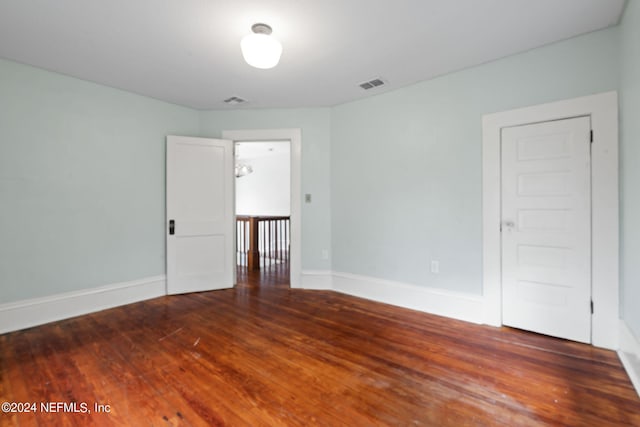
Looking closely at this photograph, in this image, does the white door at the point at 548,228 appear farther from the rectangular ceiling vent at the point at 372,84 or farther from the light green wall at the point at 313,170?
the light green wall at the point at 313,170

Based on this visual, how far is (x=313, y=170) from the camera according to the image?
4172mm

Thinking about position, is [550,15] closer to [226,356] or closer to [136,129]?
[226,356]

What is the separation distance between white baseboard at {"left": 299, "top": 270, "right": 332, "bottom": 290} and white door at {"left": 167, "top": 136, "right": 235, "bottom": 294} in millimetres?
1041

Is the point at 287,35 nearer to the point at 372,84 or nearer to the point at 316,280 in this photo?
the point at 372,84

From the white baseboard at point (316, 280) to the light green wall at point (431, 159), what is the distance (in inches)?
8.2

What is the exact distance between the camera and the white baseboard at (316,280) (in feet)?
13.5

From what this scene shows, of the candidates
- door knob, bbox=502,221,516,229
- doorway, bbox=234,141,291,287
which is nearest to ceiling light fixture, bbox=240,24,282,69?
door knob, bbox=502,221,516,229

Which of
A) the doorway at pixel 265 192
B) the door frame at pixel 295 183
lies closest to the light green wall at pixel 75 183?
the door frame at pixel 295 183

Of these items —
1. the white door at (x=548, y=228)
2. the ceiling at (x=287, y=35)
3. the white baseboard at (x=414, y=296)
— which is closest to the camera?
the ceiling at (x=287, y=35)

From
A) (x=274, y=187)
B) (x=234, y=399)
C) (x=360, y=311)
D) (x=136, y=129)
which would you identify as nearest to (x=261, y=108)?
(x=136, y=129)

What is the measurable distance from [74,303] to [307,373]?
2730mm

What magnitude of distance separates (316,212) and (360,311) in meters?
1.49

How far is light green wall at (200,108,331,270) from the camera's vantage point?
415 cm

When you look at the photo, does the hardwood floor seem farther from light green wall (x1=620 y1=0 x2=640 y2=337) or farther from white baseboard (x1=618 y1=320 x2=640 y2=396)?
light green wall (x1=620 y1=0 x2=640 y2=337)
